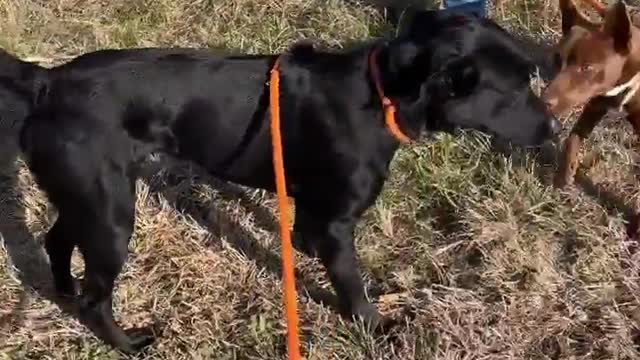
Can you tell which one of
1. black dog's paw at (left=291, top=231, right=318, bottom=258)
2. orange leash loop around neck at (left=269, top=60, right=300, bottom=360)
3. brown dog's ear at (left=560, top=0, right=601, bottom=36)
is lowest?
black dog's paw at (left=291, top=231, right=318, bottom=258)

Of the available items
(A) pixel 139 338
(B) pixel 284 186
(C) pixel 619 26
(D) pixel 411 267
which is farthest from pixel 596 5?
(A) pixel 139 338

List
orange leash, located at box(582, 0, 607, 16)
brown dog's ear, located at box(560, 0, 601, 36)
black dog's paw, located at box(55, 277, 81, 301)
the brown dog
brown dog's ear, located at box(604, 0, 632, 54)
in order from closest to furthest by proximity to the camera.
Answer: brown dog's ear, located at box(604, 0, 632, 54) → the brown dog → black dog's paw, located at box(55, 277, 81, 301) → brown dog's ear, located at box(560, 0, 601, 36) → orange leash, located at box(582, 0, 607, 16)

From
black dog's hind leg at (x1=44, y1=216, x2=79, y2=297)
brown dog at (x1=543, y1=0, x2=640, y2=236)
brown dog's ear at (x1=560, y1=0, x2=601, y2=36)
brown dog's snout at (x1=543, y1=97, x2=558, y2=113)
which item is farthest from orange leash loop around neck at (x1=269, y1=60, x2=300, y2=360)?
brown dog's ear at (x1=560, y1=0, x2=601, y2=36)

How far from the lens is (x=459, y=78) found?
2.80 metres

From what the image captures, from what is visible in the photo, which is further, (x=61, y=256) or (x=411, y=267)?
(x=411, y=267)

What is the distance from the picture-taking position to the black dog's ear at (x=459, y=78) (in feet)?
9.12

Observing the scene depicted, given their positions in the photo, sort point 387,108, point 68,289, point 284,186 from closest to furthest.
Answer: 1. point 284,186
2. point 387,108
3. point 68,289

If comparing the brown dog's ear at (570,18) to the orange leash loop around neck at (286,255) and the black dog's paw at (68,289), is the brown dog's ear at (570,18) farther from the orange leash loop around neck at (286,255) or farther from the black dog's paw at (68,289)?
the black dog's paw at (68,289)

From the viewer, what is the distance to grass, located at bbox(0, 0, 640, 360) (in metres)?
3.27

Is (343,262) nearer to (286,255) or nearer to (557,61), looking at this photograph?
(286,255)

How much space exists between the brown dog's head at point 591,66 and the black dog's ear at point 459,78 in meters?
0.65

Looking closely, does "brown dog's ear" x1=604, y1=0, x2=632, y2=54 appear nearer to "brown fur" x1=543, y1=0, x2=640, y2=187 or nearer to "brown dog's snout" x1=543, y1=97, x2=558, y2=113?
"brown fur" x1=543, y1=0, x2=640, y2=187

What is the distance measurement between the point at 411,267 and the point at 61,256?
1331 mm

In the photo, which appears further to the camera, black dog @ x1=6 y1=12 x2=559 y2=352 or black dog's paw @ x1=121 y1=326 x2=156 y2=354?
black dog's paw @ x1=121 y1=326 x2=156 y2=354
